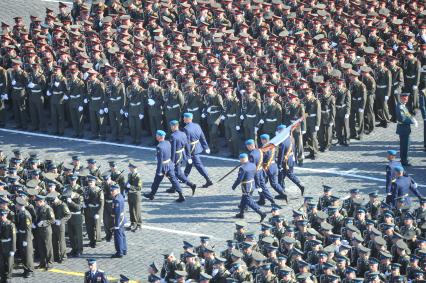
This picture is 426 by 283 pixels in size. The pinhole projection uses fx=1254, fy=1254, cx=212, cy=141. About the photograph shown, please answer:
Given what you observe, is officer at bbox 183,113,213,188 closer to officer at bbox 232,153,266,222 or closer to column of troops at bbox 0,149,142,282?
officer at bbox 232,153,266,222

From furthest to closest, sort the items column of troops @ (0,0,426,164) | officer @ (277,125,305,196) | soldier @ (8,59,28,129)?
soldier @ (8,59,28,129) → column of troops @ (0,0,426,164) → officer @ (277,125,305,196)

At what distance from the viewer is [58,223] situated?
109 feet

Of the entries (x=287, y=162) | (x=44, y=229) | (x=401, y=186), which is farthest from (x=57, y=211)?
(x=401, y=186)

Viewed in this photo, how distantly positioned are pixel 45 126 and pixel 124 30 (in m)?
5.02

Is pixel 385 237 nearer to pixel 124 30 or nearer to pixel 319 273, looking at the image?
pixel 319 273

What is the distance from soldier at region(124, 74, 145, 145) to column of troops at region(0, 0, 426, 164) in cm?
3

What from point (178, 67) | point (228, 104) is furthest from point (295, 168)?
point (178, 67)

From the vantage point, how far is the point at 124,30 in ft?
149

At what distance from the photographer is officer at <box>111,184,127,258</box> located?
33281 millimetres

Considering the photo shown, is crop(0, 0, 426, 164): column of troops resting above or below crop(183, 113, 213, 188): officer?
above

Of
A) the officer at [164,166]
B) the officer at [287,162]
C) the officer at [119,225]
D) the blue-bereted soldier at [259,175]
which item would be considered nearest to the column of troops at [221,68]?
the officer at [287,162]

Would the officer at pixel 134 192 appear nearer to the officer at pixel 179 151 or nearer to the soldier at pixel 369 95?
the officer at pixel 179 151

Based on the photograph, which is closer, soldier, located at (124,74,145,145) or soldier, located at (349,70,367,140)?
soldier, located at (124,74,145,145)

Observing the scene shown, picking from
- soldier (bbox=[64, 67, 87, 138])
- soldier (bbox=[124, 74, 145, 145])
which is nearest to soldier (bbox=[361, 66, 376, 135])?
soldier (bbox=[124, 74, 145, 145])
